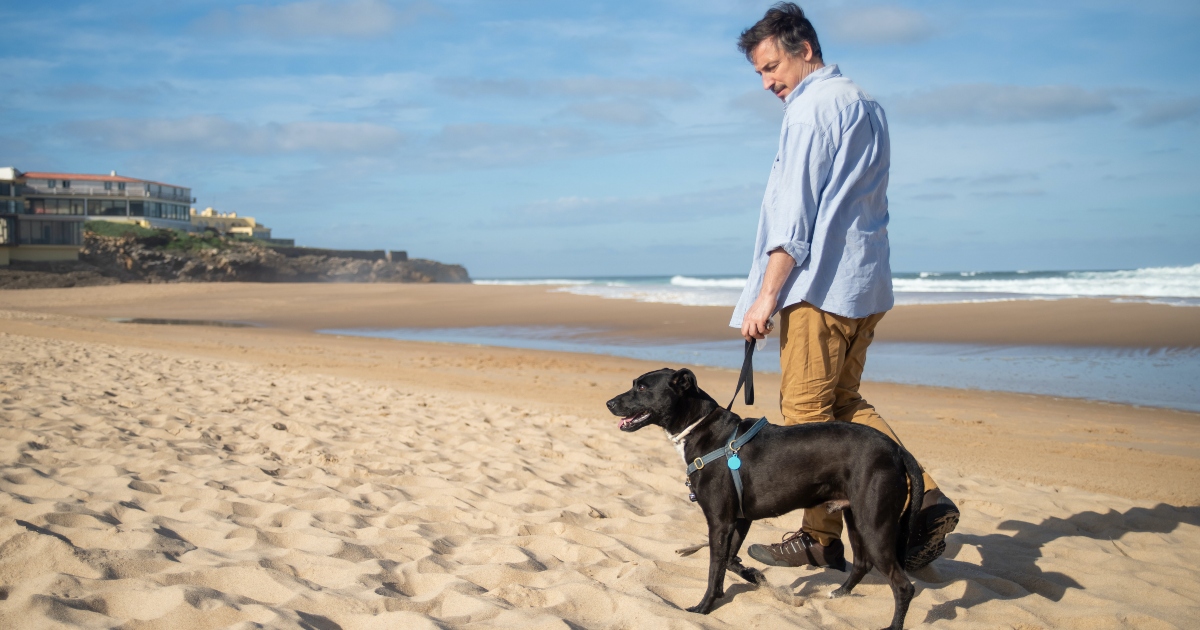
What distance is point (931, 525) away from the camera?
8.75 feet

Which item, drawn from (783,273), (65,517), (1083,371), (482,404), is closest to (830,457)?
(783,273)

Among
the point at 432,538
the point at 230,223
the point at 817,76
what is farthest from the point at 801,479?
the point at 230,223

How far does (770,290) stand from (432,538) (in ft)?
5.95

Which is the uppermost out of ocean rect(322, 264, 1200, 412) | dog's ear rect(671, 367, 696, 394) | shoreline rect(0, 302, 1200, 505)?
dog's ear rect(671, 367, 696, 394)

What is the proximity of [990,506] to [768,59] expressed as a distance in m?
2.87

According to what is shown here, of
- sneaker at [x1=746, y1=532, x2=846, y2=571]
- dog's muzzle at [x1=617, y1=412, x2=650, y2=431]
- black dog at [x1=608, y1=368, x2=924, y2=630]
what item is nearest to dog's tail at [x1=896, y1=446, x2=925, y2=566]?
black dog at [x1=608, y1=368, x2=924, y2=630]

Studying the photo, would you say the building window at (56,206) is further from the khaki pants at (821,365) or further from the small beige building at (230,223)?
the khaki pants at (821,365)

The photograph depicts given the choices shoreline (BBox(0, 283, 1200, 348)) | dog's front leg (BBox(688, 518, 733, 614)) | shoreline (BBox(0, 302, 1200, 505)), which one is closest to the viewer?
dog's front leg (BBox(688, 518, 733, 614))

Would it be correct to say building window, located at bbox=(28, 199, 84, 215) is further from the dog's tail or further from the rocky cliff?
the dog's tail

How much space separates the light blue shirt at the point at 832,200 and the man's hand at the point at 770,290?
4cm

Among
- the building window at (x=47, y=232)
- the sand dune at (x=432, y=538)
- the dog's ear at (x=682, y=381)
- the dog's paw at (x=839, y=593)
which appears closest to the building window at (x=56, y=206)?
the building window at (x=47, y=232)

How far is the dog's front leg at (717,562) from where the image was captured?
265 cm

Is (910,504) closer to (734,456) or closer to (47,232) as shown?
(734,456)

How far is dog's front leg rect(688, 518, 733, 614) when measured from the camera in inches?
104
